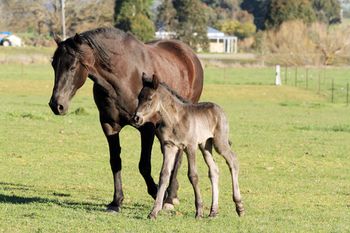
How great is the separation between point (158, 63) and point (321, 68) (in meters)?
62.1

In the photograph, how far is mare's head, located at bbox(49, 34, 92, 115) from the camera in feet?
30.6

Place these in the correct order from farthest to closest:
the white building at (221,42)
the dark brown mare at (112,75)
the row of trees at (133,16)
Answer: the white building at (221,42) → the row of trees at (133,16) → the dark brown mare at (112,75)

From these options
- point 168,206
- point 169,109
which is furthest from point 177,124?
point 168,206

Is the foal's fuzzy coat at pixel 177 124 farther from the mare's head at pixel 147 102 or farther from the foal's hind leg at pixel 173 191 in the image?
the foal's hind leg at pixel 173 191

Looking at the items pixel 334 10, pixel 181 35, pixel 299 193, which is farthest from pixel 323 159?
pixel 334 10

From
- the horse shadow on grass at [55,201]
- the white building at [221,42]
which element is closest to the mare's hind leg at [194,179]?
the horse shadow on grass at [55,201]

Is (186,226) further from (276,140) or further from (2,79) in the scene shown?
(2,79)

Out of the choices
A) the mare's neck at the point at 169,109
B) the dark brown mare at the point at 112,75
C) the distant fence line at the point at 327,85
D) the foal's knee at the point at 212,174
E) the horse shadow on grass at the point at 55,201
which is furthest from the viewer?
the distant fence line at the point at 327,85

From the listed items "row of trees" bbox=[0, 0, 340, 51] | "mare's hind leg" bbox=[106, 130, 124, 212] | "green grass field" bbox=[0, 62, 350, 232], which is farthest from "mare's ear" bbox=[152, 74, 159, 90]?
"row of trees" bbox=[0, 0, 340, 51]

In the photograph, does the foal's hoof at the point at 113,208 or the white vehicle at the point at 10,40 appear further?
the white vehicle at the point at 10,40

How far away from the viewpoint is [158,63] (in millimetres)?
10727

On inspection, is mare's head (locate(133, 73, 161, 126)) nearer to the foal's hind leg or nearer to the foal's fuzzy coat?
the foal's fuzzy coat

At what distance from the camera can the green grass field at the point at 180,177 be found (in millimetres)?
8977

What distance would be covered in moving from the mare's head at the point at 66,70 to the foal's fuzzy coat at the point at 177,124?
1103 millimetres
